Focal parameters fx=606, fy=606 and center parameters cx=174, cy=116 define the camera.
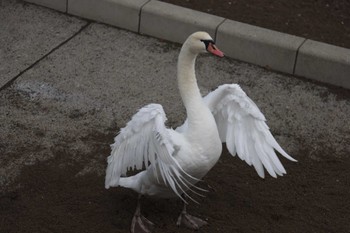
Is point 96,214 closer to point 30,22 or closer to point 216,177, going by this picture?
point 216,177

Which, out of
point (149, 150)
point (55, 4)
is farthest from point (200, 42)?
point (55, 4)

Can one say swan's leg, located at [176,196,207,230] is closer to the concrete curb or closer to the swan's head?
the swan's head

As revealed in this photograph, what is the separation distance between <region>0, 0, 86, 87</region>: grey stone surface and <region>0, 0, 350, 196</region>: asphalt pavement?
0.01 meters

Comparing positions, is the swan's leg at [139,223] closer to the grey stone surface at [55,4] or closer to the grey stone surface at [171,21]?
the grey stone surface at [171,21]

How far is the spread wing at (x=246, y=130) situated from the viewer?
153 inches

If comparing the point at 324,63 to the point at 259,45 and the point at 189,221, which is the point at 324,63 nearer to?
the point at 259,45

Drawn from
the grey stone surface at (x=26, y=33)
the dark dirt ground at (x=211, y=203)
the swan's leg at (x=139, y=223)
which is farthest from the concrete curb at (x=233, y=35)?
the swan's leg at (x=139, y=223)

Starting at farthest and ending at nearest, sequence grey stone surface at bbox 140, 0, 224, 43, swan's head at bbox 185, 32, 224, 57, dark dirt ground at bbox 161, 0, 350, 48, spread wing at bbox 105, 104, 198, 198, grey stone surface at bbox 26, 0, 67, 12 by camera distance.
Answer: grey stone surface at bbox 26, 0, 67, 12 → dark dirt ground at bbox 161, 0, 350, 48 → grey stone surface at bbox 140, 0, 224, 43 → swan's head at bbox 185, 32, 224, 57 → spread wing at bbox 105, 104, 198, 198

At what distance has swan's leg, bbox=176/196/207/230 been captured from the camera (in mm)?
4145

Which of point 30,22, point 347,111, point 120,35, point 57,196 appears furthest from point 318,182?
point 30,22

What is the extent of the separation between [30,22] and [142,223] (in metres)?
3.33

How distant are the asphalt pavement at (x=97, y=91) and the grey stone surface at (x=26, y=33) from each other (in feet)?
0.03

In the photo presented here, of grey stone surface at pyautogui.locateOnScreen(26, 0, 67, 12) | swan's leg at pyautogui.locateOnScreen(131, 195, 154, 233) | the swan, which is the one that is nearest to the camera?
the swan

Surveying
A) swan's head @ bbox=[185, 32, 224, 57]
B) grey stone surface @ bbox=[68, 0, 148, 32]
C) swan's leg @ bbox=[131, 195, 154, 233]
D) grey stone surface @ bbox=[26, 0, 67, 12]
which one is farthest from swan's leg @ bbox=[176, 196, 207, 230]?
grey stone surface @ bbox=[26, 0, 67, 12]
